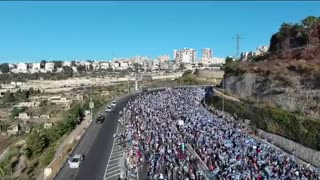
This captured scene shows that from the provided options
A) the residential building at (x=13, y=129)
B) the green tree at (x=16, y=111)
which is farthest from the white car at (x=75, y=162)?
the green tree at (x=16, y=111)

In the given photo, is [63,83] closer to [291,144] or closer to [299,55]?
[299,55]

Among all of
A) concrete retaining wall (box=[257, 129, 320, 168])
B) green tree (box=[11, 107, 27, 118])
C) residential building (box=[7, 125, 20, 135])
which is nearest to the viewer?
concrete retaining wall (box=[257, 129, 320, 168])

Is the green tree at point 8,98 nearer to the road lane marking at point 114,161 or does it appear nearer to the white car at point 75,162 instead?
the road lane marking at point 114,161

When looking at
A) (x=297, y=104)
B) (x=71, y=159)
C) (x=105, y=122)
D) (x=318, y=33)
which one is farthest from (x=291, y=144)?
(x=105, y=122)

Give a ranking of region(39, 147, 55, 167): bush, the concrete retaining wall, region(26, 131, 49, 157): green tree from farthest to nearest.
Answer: region(26, 131, 49, 157): green tree < region(39, 147, 55, 167): bush < the concrete retaining wall

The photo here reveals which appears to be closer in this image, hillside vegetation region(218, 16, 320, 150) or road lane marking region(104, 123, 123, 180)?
road lane marking region(104, 123, 123, 180)

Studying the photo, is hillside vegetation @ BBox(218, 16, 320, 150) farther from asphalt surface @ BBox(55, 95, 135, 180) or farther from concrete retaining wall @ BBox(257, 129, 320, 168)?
asphalt surface @ BBox(55, 95, 135, 180)

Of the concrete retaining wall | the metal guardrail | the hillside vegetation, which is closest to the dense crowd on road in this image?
the metal guardrail
